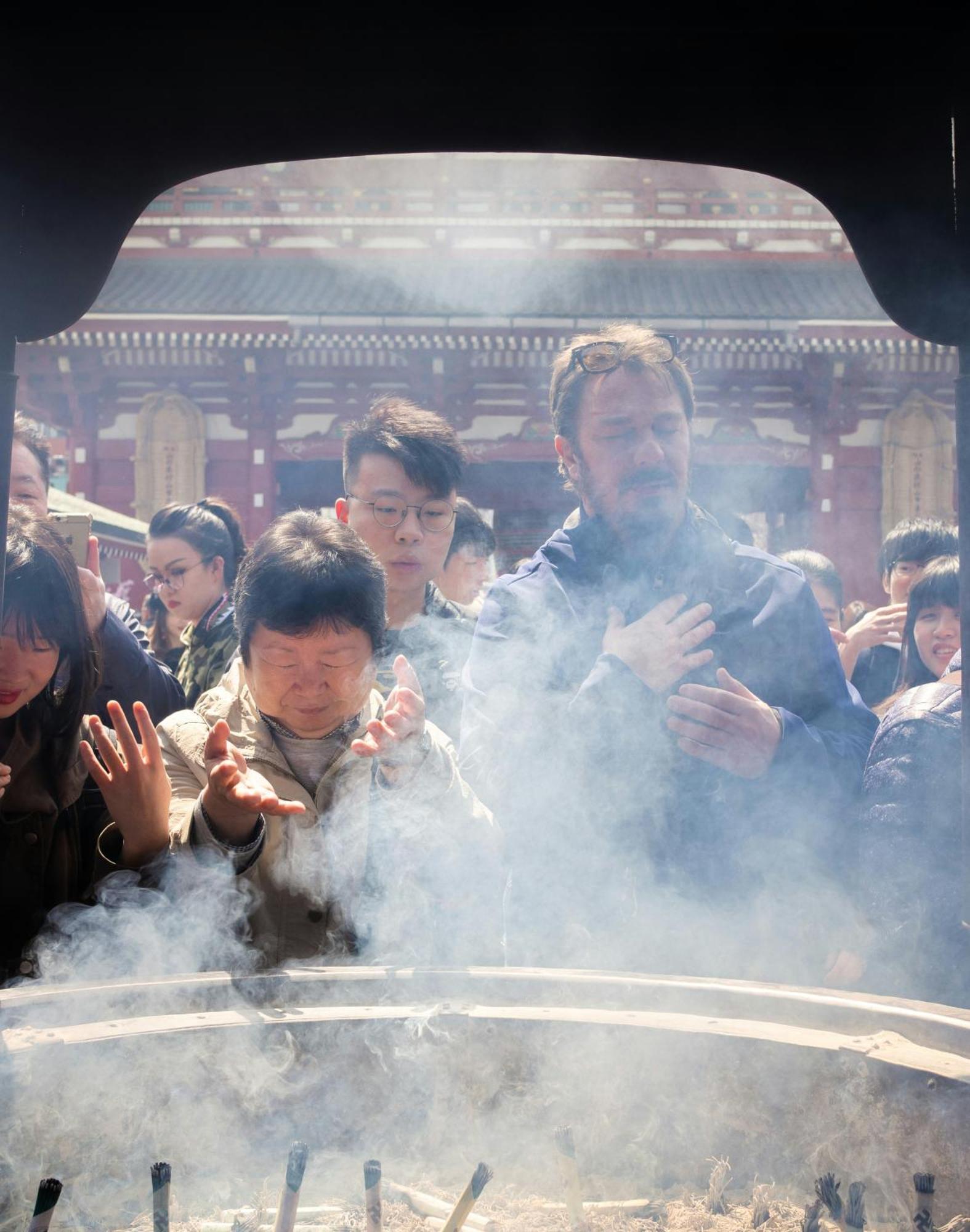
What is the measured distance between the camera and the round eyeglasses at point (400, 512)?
2600mm

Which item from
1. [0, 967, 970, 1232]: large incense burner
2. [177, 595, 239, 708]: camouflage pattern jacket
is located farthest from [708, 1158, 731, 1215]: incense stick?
[177, 595, 239, 708]: camouflage pattern jacket

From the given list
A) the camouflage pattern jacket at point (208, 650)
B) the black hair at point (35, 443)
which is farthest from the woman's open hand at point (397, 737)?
the black hair at point (35, 443)

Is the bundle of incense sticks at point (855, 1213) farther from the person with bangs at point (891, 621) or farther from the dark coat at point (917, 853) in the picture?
the person with bangs at point (891, 621)

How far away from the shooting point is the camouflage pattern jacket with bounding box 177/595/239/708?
3.05 m

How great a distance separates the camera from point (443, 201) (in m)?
12.3

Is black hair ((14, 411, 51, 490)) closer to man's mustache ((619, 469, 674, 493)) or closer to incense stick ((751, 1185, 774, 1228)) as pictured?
man's mustache ((619, 469, 674, 493))

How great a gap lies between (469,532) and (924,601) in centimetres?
148

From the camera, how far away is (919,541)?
3.55 metres

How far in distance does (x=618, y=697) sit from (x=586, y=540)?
1.40ft

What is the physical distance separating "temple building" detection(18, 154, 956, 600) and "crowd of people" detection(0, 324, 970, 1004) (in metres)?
9.48

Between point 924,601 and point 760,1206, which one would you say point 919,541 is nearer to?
point 924,601

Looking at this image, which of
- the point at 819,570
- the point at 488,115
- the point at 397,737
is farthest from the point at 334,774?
the point at 819,570

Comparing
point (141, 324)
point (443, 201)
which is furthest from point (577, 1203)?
point (443, 201)

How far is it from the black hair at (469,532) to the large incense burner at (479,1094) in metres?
1.78
